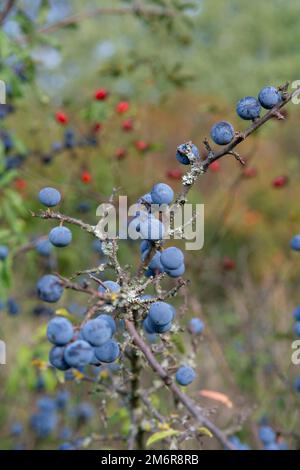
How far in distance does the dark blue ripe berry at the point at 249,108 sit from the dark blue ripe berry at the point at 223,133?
0.04m

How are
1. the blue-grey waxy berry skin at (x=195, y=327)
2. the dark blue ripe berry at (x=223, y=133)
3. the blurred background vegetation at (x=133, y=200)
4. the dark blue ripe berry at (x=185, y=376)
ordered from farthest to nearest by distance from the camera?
1. the blurred background vegetation at (x=133, y=200)
2. the blue-grey waxy berry skin at (x=195, y=327)
3. the dark blue ripe berry at (x=185, y=376)
4. the dark blue ripe berry at (x=223, y=133)

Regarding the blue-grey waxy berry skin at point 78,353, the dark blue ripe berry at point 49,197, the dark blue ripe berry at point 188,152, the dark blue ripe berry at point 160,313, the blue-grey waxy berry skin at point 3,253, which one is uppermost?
the blue-grey waxy berry skin at point 3,253

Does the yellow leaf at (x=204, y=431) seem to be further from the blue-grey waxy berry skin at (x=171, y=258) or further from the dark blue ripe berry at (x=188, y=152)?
the dark blue ripe berry at (x=188, y=152)

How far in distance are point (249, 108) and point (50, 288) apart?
1.94ft

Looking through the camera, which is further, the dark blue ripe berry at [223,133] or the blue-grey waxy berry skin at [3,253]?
Result: the blue-grey waxy berry skin at [3,253]

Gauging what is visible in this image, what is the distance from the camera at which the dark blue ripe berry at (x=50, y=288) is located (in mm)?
1239

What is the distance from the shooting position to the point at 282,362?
3.80m

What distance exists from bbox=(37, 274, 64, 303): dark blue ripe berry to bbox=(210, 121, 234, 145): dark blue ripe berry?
1.56ft

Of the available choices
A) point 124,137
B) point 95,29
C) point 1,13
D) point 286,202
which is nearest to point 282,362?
point 124,137

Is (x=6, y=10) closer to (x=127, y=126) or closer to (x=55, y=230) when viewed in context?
→ (x=127, y=126)

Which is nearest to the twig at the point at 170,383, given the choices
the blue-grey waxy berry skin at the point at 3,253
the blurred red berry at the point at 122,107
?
the blue-grey waxy berry skin at the point at 3,253

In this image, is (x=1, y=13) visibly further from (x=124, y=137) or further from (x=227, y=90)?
(x=227, y=90)

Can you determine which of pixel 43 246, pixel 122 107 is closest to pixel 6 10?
pixel 122 107

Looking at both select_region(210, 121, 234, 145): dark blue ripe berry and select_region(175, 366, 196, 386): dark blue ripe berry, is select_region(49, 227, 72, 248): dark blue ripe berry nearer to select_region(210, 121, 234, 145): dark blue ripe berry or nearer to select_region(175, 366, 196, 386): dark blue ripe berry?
select_region(210, 121, 234, 145): dark blue ripe berry
